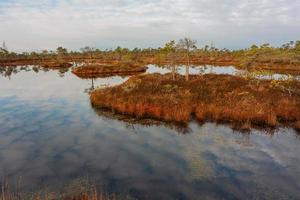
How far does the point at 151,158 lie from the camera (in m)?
17.5

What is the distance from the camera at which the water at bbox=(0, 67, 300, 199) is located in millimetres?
13812

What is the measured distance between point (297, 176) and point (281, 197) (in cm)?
284

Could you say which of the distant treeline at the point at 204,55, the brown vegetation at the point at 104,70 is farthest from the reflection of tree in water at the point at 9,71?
the distant treeline at the point at 204,55

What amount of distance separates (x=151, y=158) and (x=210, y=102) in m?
12.5

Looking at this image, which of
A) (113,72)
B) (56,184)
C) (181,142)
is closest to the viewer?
(56,184)

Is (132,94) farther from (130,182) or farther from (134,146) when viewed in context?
(130,182)

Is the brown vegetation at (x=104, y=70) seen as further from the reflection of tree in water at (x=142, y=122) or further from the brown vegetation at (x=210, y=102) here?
the reflection of tree in water at (x=142, y=122)

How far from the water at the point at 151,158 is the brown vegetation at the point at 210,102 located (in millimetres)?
1806

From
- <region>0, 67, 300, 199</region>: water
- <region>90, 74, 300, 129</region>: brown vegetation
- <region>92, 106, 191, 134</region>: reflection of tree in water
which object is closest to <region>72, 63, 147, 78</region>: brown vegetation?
<region>90, 74, 300, 129</region>: brown vegetation

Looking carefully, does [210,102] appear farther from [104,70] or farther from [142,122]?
[104,70]

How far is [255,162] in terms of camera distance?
1678cm

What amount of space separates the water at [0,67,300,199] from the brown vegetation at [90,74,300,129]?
1806mm

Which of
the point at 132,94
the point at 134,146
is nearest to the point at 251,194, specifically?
the point at 134,146

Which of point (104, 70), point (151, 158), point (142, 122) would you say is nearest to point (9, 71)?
point (104, 70)
